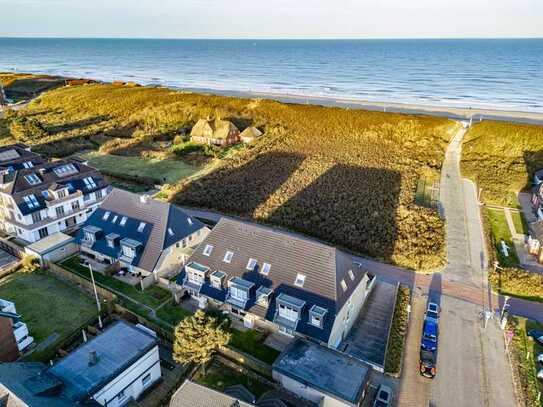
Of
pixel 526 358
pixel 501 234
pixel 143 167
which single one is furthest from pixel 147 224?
pixel 501 234

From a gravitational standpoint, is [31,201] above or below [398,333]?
above

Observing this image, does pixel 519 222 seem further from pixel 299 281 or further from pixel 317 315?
pixel 317 315

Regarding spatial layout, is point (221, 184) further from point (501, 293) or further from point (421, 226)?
point (501, 293)

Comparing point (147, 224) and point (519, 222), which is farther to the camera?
point (519, 222)

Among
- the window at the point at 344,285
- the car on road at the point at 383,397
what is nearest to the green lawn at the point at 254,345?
Answer: the window at the point at 344,285

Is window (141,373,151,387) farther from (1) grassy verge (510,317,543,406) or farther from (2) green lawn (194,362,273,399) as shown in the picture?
(1) grassy verge (510,317,543,406)

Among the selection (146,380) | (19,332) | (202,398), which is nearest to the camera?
(202,398)

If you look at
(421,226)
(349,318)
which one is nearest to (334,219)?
(421,226)

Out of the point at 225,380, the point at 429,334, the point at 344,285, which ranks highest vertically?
the point at 344,285
